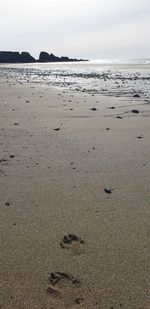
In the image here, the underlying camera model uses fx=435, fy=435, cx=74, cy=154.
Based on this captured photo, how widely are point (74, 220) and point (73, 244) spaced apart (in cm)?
38

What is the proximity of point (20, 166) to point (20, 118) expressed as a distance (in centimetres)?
343

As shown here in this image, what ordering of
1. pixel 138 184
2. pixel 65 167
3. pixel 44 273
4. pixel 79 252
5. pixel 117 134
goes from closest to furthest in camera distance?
pixel 44 273 < pixel 79 252 < pixel 138 184 < pixel 65 167 < pixel 117 134

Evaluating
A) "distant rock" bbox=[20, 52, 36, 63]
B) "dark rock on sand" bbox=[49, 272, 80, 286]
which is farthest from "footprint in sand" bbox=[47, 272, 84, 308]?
"distant rock" bbox=[20, 52, 36, 63]

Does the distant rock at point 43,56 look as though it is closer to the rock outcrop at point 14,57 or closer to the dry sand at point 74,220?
the rock outcrop at point 14,57

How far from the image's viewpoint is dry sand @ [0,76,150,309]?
2.56m

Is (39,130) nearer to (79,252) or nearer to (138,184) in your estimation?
(138,184)

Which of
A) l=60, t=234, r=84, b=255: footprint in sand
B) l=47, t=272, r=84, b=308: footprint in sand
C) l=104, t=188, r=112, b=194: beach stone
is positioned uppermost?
l=104, t=188, r=112, b=194: beach stone

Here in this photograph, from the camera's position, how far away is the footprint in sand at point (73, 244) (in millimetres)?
3018

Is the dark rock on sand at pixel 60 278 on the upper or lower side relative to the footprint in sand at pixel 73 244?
lower

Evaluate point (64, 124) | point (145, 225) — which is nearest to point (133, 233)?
point (145, 225)

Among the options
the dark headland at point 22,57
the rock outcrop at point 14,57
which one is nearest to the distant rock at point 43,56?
the dark headland at point 22,57

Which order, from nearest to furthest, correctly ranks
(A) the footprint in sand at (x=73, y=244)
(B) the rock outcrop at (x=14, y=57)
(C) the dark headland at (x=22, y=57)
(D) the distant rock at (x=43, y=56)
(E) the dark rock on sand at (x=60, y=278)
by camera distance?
(E) the dark rock on sand at (x=60, y=278)
(A) the footprint in sand at (x=73, y=244)
(B) the rock outcrop at (x=14, y=57)
(C) the dark headland at (x=22, y=57)
(D) the distant rock at (x=43, y=56)

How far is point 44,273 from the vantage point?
2.72m

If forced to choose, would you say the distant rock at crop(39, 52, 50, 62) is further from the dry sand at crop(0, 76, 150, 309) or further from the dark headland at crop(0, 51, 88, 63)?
the dry sand at crop(0, 76, 150, 309)
